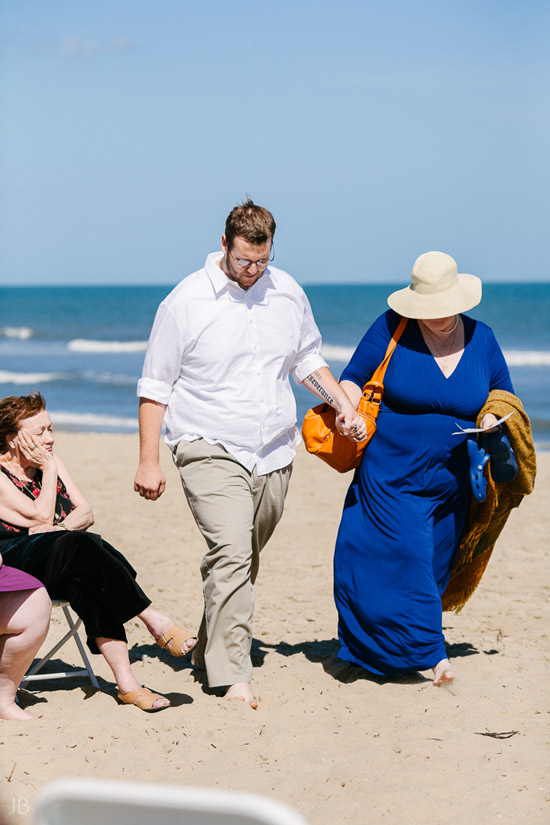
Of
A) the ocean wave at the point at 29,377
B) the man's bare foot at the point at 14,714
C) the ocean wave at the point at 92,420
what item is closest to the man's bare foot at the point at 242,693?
the man's bare foot at the point at 14,714

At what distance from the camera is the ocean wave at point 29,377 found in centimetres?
2398

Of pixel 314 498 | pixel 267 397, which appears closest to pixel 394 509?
pixel 267 397

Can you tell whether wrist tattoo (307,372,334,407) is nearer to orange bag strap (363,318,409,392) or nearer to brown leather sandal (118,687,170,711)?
orange bag strap (363,318,409,392)

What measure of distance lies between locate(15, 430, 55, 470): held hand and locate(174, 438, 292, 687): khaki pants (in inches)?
22.5

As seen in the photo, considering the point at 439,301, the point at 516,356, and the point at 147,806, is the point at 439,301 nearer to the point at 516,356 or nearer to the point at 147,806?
the point at 147,806

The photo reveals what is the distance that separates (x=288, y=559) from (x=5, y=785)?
13.8 feet

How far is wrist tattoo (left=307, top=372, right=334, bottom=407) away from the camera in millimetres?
4609

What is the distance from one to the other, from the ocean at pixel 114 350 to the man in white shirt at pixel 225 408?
34.8 feet

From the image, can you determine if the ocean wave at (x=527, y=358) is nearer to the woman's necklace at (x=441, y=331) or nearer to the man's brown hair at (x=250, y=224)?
the woman's necklace at (x=441, y=331)

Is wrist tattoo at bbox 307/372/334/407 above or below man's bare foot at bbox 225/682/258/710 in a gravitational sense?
above

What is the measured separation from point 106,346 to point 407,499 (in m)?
30.9

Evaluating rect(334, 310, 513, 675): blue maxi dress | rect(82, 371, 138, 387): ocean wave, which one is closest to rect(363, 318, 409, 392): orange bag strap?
rect(334, 310, 513, 675): blue maxi dress

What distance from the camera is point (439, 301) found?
14.8ft

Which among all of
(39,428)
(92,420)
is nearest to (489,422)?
(39,428)
